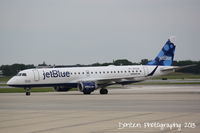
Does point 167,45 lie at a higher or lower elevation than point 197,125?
higher

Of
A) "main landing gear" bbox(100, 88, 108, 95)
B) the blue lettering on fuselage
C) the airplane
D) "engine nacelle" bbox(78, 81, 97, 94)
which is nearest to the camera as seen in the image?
"engine nacelle" bbox(78, 81, 97, 94)

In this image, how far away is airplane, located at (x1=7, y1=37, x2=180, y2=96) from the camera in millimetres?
58438

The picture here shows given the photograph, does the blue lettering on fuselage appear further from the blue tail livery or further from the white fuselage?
the blue tail livery

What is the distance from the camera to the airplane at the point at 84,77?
58.4m

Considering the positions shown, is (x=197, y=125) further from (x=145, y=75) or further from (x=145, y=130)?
(x=145, y=75)

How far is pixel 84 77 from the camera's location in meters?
60.8

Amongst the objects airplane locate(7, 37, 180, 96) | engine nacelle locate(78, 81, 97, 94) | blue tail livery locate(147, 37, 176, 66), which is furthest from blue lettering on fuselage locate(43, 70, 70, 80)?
blue tail livery locate(147, 37, 176, 66)

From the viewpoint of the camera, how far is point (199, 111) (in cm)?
2859

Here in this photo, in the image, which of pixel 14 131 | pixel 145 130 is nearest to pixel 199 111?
pixel 145 130

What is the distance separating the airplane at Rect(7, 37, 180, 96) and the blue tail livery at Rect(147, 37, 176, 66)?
25.0 inches

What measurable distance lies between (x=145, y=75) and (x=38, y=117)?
121 ft

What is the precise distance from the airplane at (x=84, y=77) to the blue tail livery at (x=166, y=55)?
0.64 m

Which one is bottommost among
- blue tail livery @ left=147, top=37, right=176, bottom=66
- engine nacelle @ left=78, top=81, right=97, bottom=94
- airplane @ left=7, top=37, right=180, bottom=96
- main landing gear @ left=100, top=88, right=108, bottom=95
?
main landing gear @ left=100, top=88, right=108, bottom=95

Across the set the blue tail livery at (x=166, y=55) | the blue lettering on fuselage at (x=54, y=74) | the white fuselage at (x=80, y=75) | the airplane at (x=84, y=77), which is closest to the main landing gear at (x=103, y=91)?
the airplane at (x=84, y=77)
